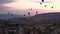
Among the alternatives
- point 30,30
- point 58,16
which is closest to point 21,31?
point 30,30

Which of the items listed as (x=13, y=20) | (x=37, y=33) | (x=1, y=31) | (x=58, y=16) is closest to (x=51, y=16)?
(x=58, y=16)

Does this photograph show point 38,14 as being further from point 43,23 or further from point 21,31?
point 21,31

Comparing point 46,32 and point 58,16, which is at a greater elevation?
→ point 58,16

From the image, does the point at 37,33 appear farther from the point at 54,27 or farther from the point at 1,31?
the point at 1,31

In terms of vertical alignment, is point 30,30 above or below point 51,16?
below

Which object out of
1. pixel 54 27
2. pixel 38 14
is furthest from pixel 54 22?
pixel 38 14

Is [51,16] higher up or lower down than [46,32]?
higher up

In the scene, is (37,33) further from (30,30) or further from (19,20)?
(19,20)
